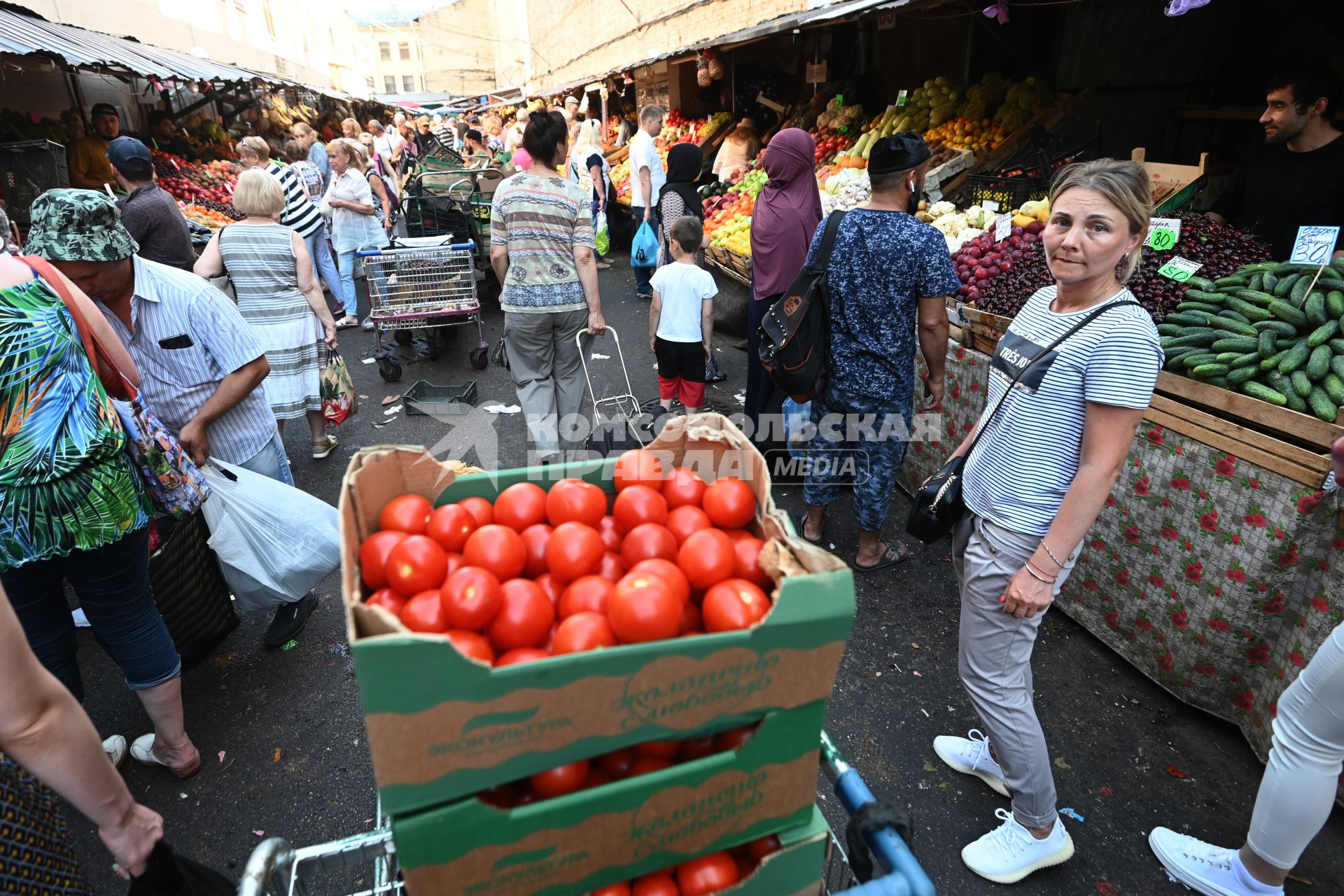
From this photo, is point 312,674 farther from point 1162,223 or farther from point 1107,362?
point 1162,223

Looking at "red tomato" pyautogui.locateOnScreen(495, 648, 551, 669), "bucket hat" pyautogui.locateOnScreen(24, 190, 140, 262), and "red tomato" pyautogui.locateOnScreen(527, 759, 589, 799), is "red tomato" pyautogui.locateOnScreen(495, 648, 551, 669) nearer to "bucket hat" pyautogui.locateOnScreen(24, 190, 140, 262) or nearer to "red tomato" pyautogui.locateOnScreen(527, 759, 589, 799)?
"red tomato" pyautogui.locateOnScreen(527, 759, 589, 799)

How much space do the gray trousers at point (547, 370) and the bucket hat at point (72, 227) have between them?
2.34 m

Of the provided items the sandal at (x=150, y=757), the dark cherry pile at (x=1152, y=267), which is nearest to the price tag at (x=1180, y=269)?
the dark cherry pile at (x=1152, y=267)

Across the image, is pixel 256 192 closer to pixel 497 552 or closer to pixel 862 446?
pixel 862 446

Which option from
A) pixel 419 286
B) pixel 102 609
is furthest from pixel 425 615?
pixel 419 286

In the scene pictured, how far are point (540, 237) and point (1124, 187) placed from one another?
331cm

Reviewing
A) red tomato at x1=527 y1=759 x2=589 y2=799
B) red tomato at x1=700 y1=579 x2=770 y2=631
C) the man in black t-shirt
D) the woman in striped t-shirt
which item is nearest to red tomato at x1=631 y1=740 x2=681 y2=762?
red tomato at x1=527 y1=759 x2=589 y2=799

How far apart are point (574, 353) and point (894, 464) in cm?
230

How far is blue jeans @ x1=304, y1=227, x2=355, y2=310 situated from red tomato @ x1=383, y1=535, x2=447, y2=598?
7.13m

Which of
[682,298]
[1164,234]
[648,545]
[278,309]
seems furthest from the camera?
[682,298]

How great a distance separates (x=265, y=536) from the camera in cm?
294

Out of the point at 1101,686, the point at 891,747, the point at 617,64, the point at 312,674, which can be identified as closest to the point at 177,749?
the point at 312,674

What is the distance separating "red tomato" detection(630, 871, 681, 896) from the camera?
4.22 feet

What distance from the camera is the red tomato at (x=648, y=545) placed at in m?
1.41
